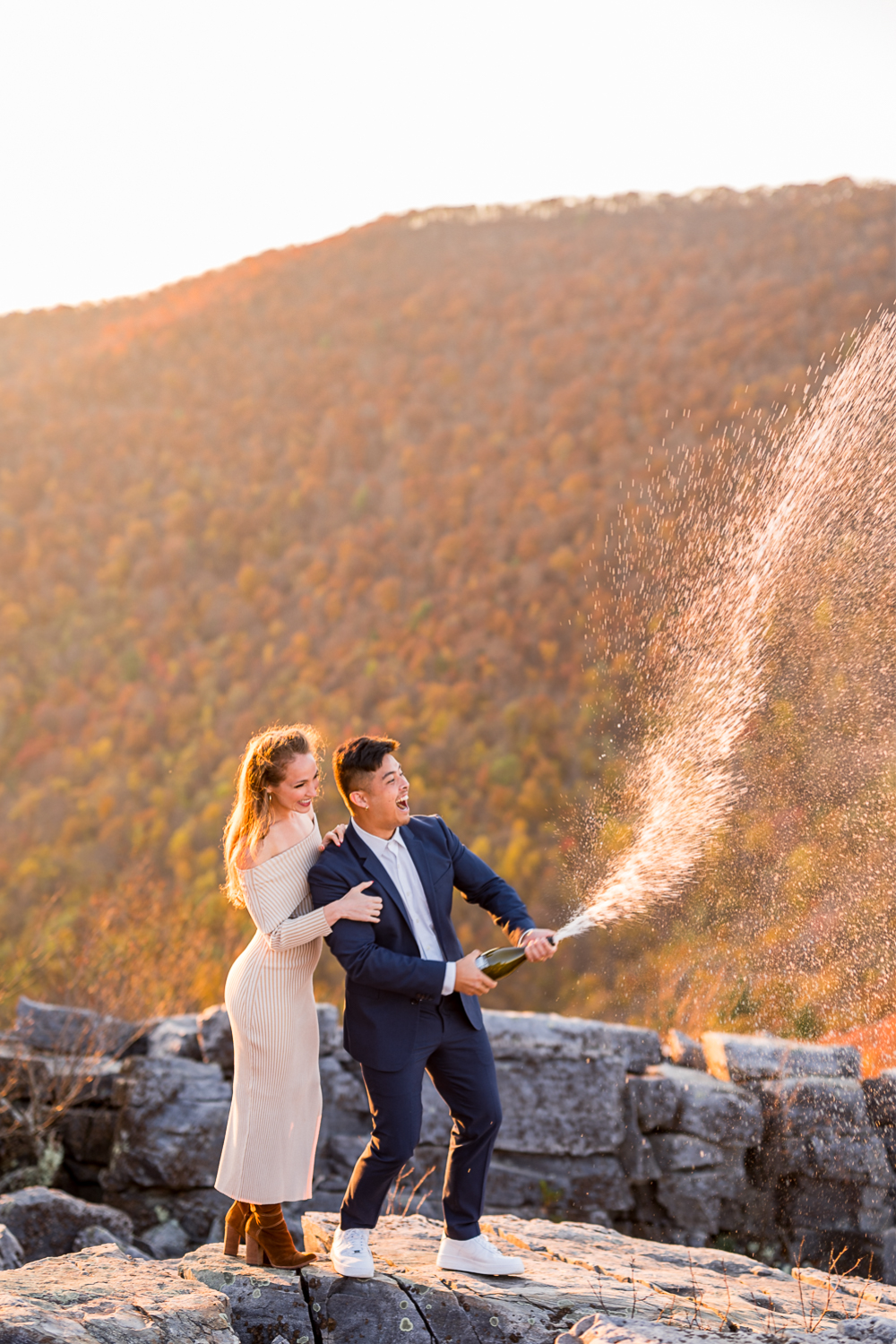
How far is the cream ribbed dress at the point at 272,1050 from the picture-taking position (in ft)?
11.2

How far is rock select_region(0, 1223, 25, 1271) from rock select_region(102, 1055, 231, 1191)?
75.2 inches

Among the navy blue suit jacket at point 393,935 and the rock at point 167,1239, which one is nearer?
the navy blue suit jacket at point 393,935

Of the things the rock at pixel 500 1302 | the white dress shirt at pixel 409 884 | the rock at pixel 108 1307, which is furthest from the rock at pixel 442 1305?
the white dress shirt at pixel 409 884

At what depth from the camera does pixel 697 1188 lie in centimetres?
603

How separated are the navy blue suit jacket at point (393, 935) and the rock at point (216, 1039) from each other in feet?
12.5

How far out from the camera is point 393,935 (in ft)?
11.1

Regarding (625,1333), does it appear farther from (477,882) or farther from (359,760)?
(359,760)

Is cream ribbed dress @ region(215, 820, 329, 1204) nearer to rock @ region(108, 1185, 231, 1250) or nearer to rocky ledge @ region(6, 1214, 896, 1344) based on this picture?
rocky ledge @ region(6, 1214, 896, 1344)

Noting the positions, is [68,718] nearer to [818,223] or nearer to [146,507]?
[146,507]

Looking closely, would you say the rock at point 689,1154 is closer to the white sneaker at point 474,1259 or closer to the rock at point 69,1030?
the white sneaker at point 474,1259

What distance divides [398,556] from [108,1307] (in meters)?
20.1

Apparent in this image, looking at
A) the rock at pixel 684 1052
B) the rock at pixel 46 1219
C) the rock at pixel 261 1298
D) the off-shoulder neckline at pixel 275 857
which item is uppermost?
the off-shoulder neckline at pixel 275 857

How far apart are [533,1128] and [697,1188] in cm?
102

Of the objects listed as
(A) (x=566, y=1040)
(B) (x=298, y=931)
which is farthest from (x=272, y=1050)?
(A) (x=566, y=1040)
